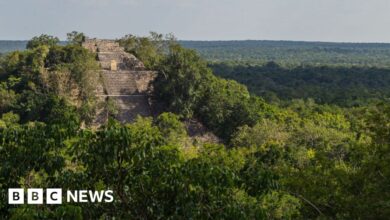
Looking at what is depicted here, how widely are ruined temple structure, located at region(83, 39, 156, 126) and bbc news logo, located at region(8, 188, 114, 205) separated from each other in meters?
20.6

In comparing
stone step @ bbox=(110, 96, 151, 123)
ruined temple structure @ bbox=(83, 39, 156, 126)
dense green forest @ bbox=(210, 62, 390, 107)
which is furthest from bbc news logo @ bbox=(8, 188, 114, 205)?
dense green forest @ bbox=(210, 62, 390, 107)

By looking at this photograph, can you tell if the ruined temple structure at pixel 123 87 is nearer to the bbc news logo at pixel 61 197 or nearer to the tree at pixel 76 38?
the tree at pixel 76 38

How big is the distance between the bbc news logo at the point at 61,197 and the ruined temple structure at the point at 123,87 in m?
20.6

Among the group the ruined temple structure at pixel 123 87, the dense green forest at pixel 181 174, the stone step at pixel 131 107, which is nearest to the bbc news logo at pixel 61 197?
the dense green forest at pixel 181 174

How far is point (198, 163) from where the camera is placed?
673 centimetres

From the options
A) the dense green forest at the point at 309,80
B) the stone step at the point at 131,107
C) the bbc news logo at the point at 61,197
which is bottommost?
the dense green forest at the point at 309,80

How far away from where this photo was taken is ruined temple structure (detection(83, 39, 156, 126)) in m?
28.2

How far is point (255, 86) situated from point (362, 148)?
51.3 metres

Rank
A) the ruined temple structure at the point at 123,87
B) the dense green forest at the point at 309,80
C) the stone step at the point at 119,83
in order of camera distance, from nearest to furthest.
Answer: the ruined temple structure at the point at 123,87
the stone step at the point at 119,83
the dense green forest at the point at 309,80

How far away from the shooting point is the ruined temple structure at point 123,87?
28188 millimetres

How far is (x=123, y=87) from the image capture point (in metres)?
30.5

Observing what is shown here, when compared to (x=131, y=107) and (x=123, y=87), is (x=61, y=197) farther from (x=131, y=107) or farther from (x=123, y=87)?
(x=123, y=87)

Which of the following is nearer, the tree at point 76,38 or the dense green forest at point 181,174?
the dense green forest at point 181,174

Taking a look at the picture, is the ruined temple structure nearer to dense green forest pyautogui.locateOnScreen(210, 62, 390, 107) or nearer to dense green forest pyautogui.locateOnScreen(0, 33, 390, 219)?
dense green forest pyautogui.locateOnScreen(0, 33, 390, 219)
